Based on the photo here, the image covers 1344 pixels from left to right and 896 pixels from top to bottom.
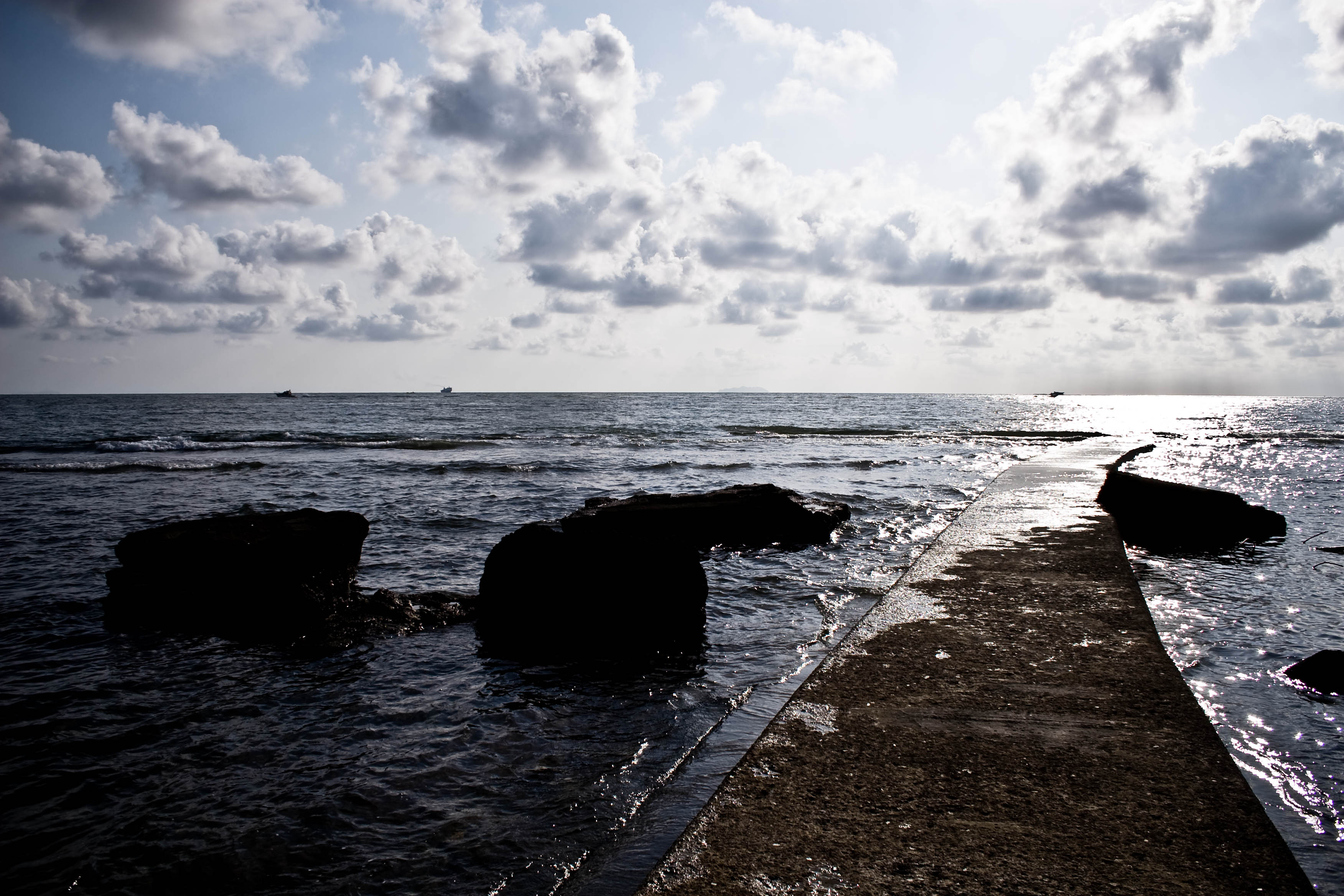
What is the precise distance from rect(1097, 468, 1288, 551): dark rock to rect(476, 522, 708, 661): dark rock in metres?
7.27

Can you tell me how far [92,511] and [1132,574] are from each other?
16.2 meters

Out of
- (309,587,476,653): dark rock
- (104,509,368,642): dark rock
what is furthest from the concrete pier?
(104,509,368,642): dark rock

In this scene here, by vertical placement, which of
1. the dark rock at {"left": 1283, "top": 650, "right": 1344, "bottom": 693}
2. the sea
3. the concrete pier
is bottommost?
the sea

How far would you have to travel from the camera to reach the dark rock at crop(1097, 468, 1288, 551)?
1038cm

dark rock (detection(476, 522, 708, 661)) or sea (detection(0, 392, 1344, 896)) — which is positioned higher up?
dark rock (detection(476, 522, 708, 661))

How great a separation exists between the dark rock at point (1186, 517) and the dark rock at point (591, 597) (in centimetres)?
727

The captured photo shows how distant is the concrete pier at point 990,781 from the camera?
7.64 ft

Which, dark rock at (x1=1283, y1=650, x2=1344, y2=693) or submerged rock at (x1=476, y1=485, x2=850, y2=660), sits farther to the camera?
submerged rock at (x1=476, y1=485, x2=850, y2=660)

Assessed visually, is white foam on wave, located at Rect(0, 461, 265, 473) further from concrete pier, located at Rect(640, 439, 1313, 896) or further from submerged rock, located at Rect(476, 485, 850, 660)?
concrete pier, located at Rect(640, 439, 1313, 896)

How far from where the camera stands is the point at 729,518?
1048cm

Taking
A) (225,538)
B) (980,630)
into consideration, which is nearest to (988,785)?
(980,630)

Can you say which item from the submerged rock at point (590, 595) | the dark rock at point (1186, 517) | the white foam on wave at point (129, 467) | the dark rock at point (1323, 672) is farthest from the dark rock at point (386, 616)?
the white foam on wave at point (129, 467)

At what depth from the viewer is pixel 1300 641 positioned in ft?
19.7

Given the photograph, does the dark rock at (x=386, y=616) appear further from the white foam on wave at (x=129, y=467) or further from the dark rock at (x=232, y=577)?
the white foam on wave at (x=129, y=467)
